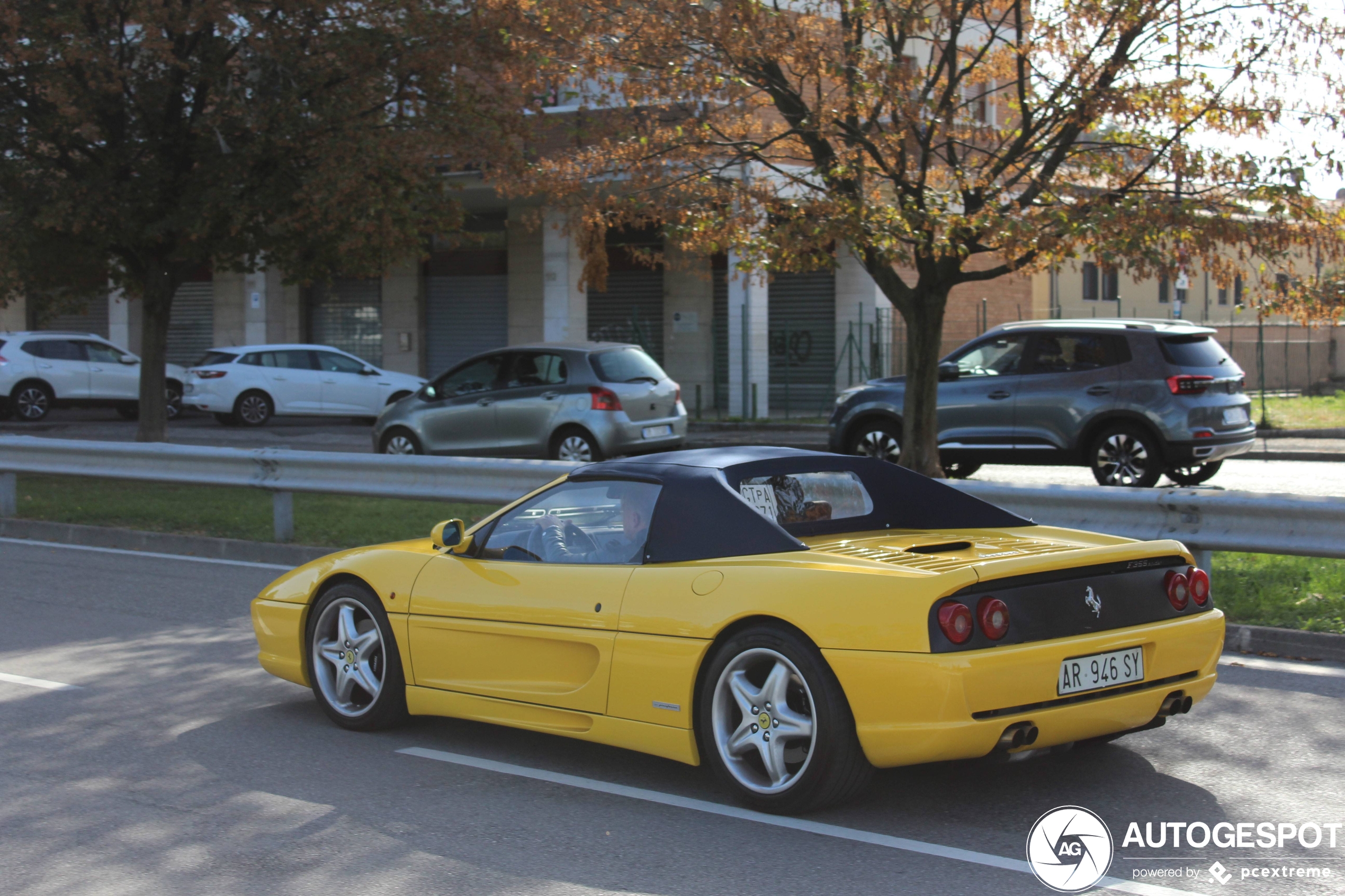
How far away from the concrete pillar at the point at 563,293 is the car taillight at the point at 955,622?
76.9 feet

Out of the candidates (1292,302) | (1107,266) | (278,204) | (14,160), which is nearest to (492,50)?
(278,204)

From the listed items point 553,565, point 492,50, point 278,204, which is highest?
point 492,50

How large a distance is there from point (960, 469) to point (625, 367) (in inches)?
164

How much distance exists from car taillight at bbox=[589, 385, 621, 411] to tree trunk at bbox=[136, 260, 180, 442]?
19.5ft

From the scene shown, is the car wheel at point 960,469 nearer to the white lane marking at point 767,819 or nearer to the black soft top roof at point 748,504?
the black soft top roof at point 748,504

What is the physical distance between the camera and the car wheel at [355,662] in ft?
19.0

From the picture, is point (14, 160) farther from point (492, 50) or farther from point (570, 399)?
point (570, 399)

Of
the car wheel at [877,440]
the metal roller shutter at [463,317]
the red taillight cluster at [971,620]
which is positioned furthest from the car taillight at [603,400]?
the metal roller shutter at [463,317]

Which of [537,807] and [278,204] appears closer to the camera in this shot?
[537,807]

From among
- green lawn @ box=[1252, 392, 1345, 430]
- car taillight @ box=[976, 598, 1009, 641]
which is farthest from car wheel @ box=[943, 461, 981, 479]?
car taillight @ box=[976, 598, 1009, 641]

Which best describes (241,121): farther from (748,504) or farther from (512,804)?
(512,804)

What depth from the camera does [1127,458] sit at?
1389 centimetres

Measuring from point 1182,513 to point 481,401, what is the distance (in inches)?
405

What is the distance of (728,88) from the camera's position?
39.5 ft
